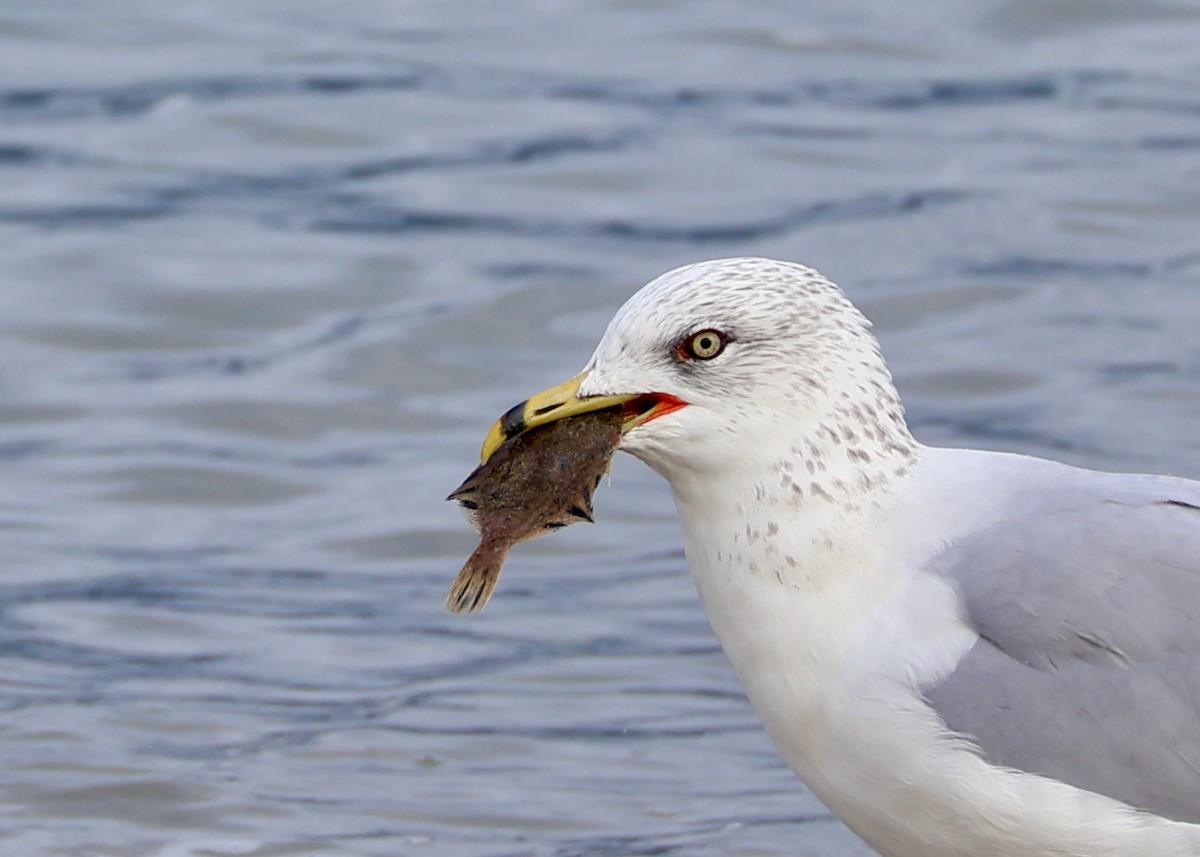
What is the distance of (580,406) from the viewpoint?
4.58 m

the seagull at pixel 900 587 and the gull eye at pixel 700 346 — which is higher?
the gull eye at pixel 700 346

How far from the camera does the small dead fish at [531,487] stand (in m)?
4.64

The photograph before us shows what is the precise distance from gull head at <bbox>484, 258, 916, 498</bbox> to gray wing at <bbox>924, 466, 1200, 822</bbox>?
1.09 ft

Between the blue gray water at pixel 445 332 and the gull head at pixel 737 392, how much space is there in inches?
66.4

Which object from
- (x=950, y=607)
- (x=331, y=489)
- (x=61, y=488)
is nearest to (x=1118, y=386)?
(x=331, y=489)

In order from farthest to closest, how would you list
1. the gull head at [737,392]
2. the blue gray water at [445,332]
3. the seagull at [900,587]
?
the blue gray water at [445,332] → the gull head at [737,392] → the seagull at [900,587]

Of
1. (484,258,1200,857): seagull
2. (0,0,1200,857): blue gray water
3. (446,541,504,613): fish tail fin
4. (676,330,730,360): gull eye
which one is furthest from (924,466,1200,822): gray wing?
(0,0,1200,857): blue gray water

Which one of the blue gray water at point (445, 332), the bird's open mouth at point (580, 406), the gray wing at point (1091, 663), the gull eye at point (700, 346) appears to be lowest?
the blue gray water at point (445, 332)

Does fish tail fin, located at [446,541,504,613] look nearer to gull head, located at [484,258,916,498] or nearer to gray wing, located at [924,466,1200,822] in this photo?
gull head, located at [484,258,916,498]

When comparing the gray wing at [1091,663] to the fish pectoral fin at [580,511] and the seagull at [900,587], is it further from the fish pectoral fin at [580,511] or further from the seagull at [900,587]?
the fish pectoral fin at [580,511]

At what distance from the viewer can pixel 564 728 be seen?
22.1 feet

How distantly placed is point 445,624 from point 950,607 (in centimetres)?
333

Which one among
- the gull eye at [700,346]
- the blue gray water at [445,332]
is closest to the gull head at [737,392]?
the gull eye at [700,346]

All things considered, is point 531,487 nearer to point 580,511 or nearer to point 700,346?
point 580,511
